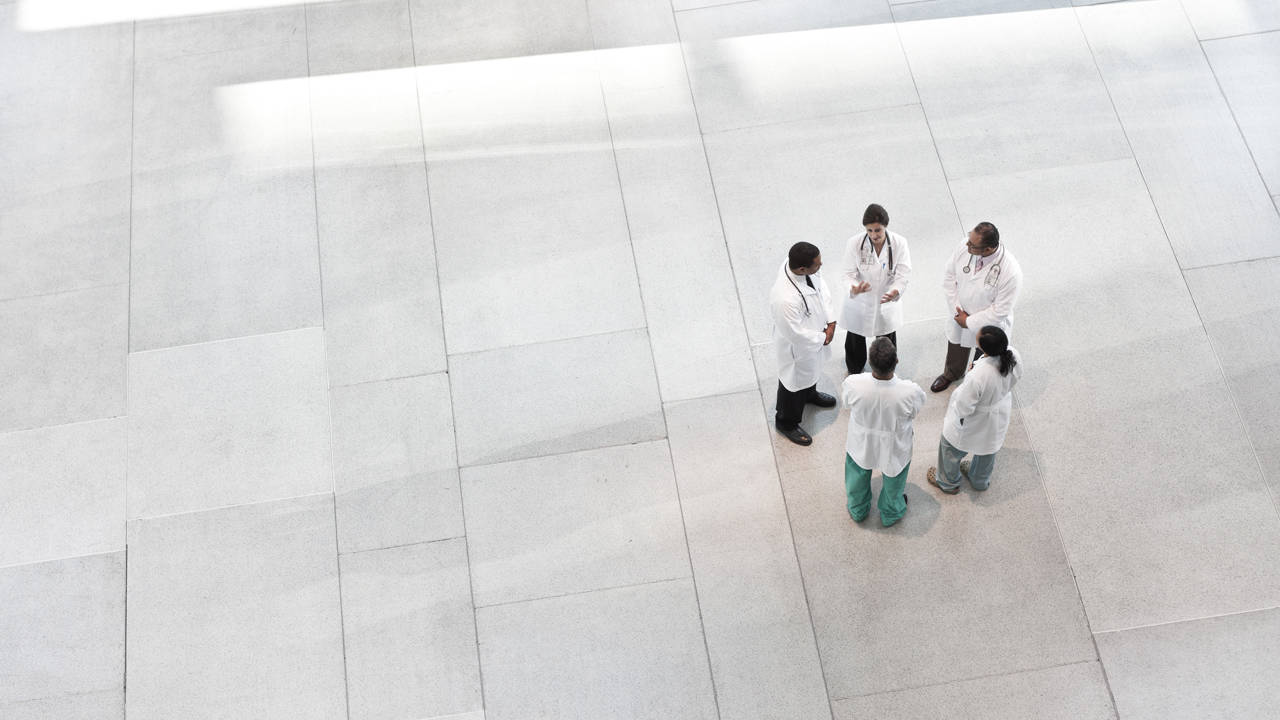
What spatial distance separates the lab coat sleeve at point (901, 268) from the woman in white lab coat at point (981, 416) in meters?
0.68

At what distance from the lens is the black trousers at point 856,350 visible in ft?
19.4

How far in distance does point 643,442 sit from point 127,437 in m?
3.22

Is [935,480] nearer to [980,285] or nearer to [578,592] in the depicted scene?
[980,285]

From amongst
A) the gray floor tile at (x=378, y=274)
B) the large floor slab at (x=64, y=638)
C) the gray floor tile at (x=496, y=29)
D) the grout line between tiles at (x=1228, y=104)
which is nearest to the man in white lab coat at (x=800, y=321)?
the gray floor tile at (x=378, y=274)

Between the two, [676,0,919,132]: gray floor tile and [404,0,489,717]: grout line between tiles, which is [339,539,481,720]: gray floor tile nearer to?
[404,0,489,717]: grout line between tiles

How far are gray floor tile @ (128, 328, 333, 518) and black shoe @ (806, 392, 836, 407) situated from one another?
2.97 m

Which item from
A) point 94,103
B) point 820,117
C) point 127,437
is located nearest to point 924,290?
point 820,117

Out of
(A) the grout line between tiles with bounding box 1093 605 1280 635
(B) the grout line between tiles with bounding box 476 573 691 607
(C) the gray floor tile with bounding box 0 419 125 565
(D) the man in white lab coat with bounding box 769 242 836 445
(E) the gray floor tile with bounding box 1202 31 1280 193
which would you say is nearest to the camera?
(D) the man in white lab coat with bounding box 769 242 836 445

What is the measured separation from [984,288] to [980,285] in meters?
0.03

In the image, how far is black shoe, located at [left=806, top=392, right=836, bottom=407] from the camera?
5.96 meters

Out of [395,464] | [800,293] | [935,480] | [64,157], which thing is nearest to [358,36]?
[64,157]

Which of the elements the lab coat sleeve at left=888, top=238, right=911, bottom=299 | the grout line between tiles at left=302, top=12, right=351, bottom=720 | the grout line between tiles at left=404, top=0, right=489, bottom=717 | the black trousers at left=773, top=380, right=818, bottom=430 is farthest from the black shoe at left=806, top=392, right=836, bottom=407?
the grout line between tiles at left=302, top=12, right=351, bottom=720

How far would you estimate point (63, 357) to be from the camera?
21.0 ft

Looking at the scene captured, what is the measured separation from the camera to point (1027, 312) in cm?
→ 631
